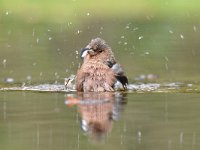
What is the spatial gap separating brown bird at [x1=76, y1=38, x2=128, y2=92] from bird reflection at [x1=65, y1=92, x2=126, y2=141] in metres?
0.25

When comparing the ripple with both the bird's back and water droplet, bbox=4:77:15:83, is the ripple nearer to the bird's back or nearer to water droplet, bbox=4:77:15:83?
the bird's back

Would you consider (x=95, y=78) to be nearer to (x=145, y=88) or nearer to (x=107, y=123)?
(x=145, y=88)

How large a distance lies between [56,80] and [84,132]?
516cm

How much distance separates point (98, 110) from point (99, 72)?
7.74 feet

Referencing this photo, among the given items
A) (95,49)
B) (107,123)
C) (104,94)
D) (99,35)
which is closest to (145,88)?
(95,49)

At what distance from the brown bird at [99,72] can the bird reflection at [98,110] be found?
A: 251 mm

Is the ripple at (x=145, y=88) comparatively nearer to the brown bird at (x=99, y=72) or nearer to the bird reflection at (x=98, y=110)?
the brown bird at (x=99, y=72)

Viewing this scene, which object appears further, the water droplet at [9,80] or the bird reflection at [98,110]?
the water droplet at [9,80]

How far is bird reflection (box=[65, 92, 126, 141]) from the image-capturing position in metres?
9.30

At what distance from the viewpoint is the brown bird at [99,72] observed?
12.7 meters

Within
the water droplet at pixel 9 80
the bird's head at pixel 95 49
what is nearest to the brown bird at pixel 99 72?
the bird's head at pixel 95 49

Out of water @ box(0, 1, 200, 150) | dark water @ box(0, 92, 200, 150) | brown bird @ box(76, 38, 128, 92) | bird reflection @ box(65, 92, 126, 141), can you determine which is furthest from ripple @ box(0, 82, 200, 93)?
bird reflection @ box(65, 92, 126, 141)

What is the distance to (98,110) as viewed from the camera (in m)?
10.5

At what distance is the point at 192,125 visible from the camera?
30.9 feet
